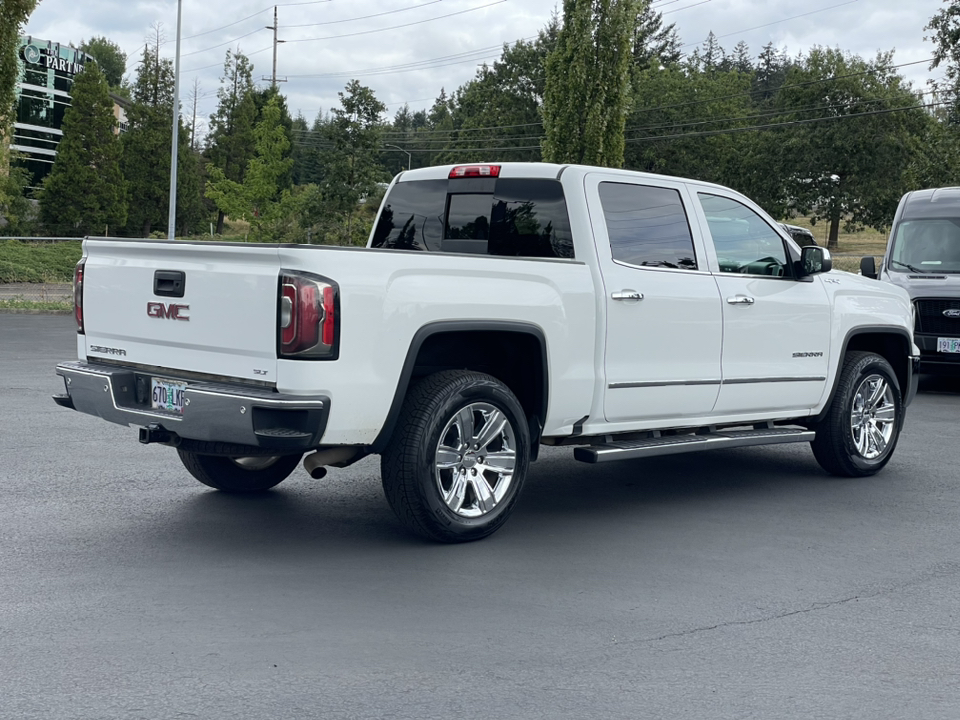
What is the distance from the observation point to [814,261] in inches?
312

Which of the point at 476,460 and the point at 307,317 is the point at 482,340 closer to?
the point at 476,460

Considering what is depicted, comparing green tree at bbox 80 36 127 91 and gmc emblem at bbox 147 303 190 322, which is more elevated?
green tree at bbox 80 36 127 91

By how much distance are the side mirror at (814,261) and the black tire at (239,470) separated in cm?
365

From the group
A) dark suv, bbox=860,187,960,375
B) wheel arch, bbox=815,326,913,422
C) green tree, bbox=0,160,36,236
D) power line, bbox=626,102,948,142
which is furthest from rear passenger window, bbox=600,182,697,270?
power line, bbox=626,102,948,142

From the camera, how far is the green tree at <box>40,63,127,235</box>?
175 ft

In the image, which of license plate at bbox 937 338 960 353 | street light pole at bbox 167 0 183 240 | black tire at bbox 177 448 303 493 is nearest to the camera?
black tire at bbox 177 448 303 493

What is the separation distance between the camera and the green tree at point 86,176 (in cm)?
5328

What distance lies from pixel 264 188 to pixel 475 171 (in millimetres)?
33129

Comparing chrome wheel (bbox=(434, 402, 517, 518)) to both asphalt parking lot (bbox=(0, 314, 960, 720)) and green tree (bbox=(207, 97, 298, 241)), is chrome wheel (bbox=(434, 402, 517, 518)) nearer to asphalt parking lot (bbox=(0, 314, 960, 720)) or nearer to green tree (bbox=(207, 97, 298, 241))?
asphalt parking lot (bbox=(0, 314, 960, 720))

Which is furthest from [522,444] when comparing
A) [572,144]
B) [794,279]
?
[572,144]

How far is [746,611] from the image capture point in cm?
503

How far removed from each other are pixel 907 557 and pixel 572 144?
859 inches

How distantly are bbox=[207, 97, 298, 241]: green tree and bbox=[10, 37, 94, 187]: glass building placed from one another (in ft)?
119

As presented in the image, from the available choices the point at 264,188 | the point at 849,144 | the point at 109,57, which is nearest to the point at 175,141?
the point at 264,188
